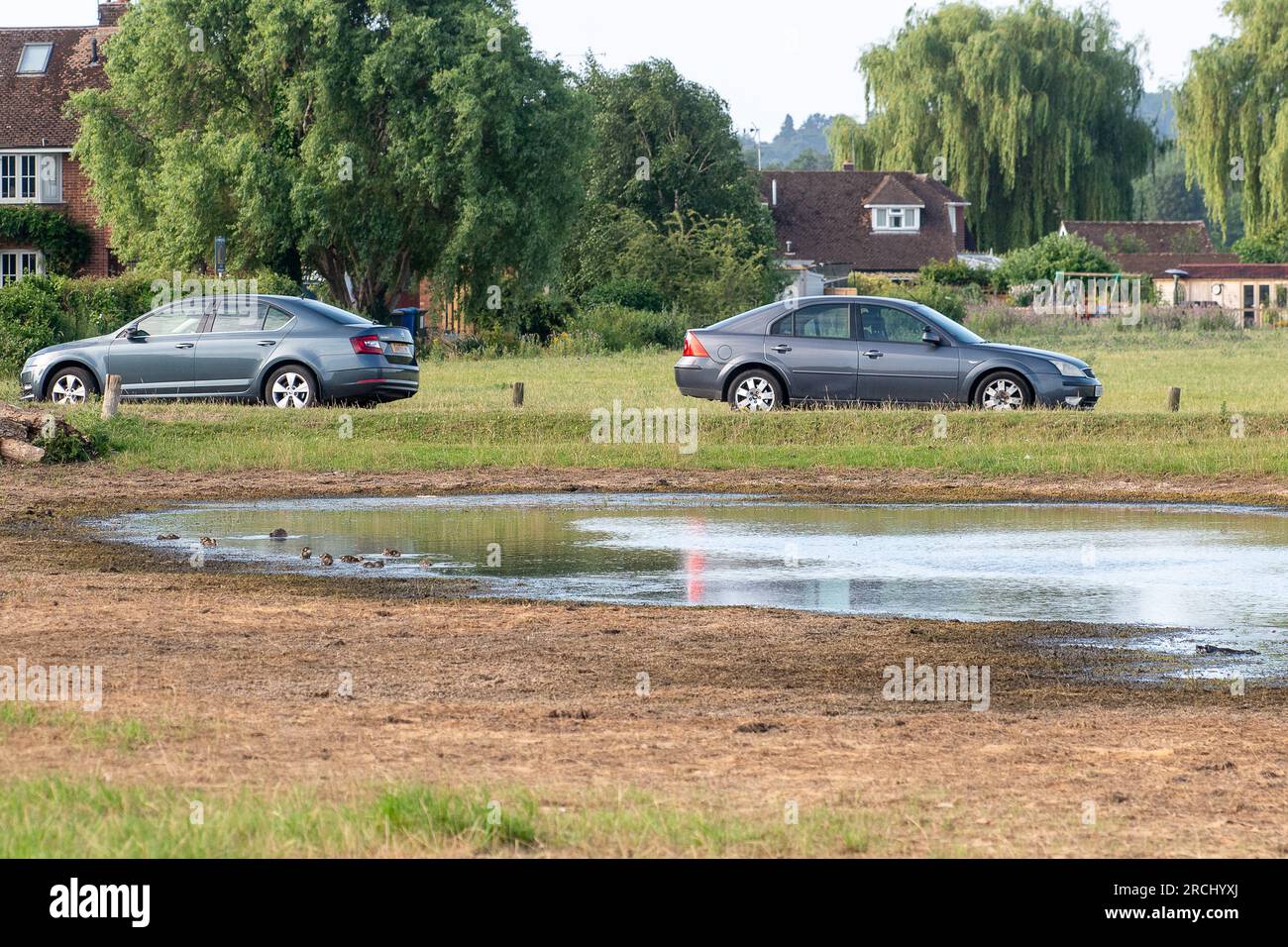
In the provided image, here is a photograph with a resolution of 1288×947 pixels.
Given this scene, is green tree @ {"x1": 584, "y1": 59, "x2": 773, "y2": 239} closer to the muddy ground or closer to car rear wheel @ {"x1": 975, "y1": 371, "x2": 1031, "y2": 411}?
car rear wheel @ {"x1": 975, "y1": 371, "x2": 1031, "y2": 411}

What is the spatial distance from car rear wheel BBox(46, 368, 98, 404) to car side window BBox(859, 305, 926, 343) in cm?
1028

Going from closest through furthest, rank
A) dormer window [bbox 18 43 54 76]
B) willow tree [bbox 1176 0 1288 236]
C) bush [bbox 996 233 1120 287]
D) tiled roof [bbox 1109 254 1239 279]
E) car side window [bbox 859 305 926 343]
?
car side window [bbox 859 305 926 343]
dormer window [bbox 18 43 54 76]
willow tree [bbox 1176 0 1288 236]
bush [bbox 996 233 1120 287]
tiled roof [bbox 1109 254 1239 279]

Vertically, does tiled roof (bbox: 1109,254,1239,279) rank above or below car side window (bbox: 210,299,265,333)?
above

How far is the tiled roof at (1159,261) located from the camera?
81.2 meters

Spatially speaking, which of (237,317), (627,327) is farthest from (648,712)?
(627,327)

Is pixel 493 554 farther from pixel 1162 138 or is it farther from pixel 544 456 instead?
pixel 1162 138

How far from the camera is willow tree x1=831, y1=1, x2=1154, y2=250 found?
7506 cm

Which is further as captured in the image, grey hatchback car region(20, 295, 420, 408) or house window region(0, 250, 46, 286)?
house window region(0, 250, 46, 286)

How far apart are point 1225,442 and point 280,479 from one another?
1095 cm

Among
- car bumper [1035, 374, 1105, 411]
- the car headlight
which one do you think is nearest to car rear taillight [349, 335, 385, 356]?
car bumper [1035, 374, 1105, 411]

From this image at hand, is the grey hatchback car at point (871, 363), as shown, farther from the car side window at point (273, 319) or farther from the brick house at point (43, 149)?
the brick house at point (43, 149)

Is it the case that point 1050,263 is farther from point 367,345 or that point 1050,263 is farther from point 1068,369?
point 367,345

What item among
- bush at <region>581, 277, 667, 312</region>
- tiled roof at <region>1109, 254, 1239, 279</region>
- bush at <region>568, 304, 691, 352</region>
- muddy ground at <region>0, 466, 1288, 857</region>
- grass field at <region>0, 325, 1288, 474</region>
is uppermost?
tiled roof at <region>1109, 254, 1239, 279</region>
